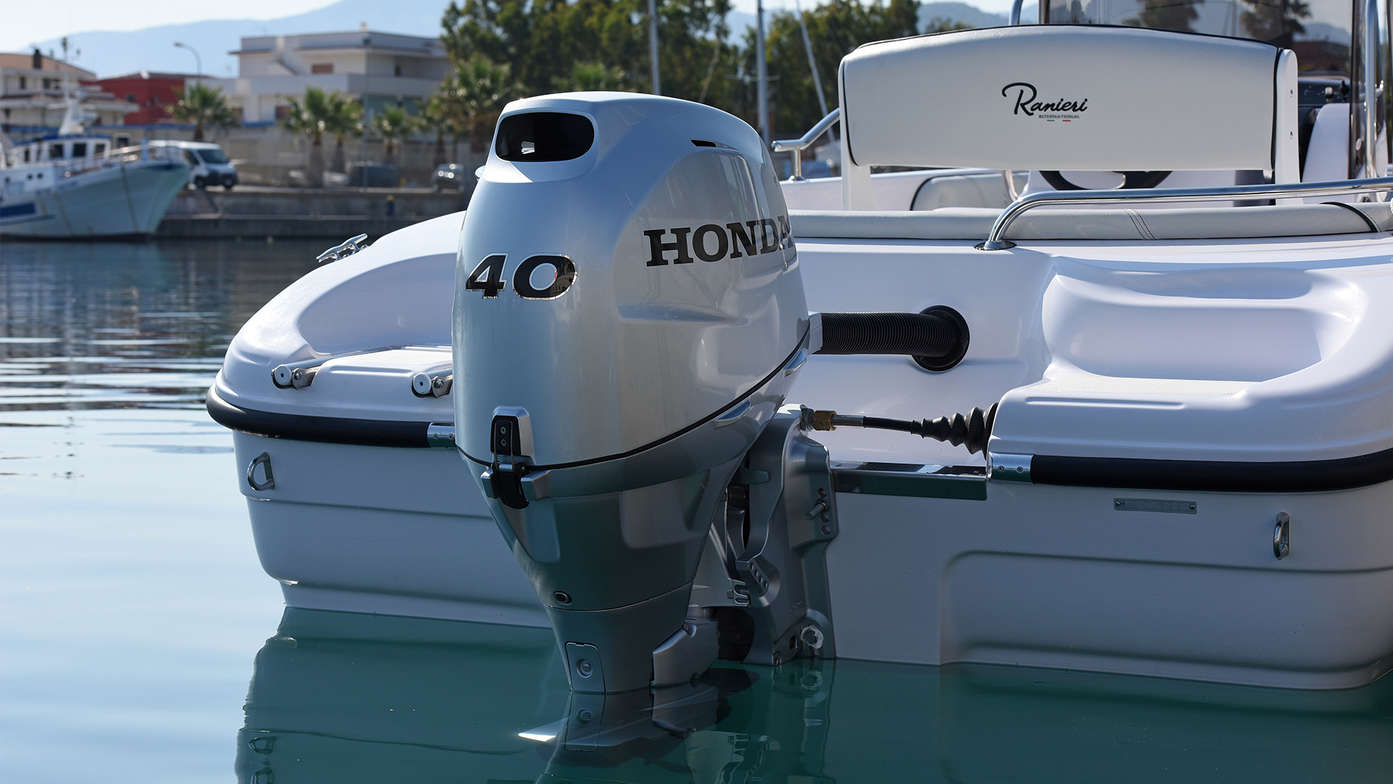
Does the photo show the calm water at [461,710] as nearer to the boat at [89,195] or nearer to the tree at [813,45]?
the boat at [89,195]

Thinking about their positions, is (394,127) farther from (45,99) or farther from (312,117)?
(45,99)

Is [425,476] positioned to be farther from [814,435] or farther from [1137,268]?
[1137,268]

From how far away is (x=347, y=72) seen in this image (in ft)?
209

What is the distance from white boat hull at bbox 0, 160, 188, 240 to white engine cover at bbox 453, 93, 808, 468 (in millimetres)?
31529

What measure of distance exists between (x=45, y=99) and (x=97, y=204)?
23.0 m

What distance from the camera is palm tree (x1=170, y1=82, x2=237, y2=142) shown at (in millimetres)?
49500

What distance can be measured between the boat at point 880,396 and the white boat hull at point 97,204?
3009 centimetres

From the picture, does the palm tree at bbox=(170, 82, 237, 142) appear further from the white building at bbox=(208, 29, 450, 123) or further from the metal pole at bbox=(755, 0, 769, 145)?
the metal pole at bbox=(755, 0, 769, 145)

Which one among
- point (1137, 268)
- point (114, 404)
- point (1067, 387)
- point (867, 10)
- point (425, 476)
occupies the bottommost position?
point (114, 404)

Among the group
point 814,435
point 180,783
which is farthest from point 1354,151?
point 180,783

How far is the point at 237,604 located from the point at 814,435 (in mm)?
1533

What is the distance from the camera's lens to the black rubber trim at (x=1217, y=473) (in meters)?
2.48

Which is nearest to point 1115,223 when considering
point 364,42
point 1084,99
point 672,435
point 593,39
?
point 1084,99

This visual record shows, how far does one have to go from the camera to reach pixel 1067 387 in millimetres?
2727
